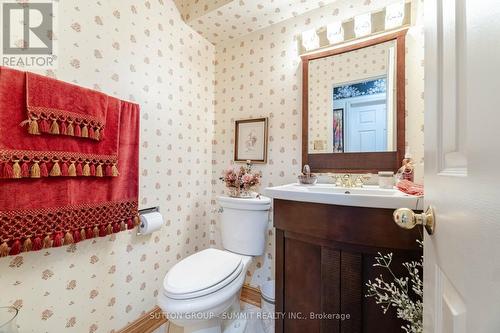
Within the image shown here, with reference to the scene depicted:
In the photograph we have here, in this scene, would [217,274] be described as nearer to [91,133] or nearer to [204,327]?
[204,327]

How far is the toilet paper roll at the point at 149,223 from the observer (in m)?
1.33

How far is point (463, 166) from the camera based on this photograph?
Answer: 0.35 metres

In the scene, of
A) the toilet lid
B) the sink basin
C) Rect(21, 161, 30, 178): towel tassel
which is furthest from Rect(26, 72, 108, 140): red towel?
the sink basin

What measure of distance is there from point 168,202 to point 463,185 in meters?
1.53

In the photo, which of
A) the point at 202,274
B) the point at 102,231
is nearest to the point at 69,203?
the point at 102,231

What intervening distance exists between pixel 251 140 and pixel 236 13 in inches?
34.9

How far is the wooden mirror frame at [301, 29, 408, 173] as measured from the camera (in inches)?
48.7

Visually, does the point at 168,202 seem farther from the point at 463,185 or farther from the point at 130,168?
the point at 463,185

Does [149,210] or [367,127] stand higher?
[367,127]

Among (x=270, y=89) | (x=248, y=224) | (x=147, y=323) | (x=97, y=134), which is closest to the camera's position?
(x=97, y=134)

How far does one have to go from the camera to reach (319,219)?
943 mm

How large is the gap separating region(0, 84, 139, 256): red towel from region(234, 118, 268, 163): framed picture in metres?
0.77

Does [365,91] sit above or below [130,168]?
above

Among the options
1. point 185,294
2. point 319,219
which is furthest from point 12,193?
point 319,219
